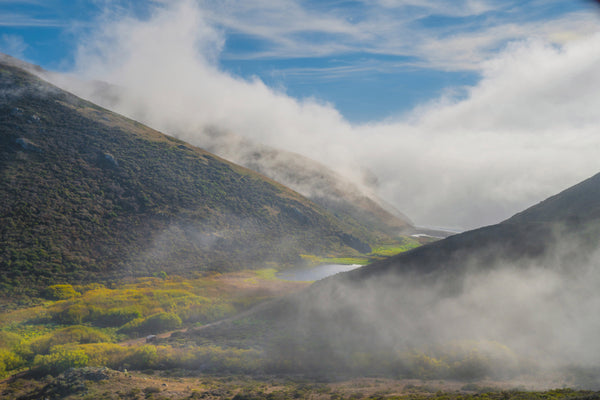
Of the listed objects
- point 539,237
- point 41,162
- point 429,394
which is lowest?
point 429,394

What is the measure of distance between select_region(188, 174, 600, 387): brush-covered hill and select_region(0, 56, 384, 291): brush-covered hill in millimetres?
40581

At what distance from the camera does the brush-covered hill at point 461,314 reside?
1062 inches

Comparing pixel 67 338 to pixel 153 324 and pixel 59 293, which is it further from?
Result: pixel 59 293

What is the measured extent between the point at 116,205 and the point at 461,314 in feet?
271

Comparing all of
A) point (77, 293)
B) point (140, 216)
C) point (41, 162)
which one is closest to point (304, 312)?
point (77, 293)

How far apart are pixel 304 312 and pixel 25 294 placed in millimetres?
43944

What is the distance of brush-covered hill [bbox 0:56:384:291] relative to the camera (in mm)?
63750

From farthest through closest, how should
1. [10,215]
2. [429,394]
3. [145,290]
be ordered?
1. [10,215]
2. [145,290]
3. [429,394]

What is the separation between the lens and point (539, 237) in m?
38.0

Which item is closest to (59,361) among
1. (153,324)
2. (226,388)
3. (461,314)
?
(153,324)

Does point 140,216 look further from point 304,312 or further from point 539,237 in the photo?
point 539,237

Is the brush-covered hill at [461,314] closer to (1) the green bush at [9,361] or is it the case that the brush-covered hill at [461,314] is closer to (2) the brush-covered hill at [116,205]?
(1) the green bush at [9,361]

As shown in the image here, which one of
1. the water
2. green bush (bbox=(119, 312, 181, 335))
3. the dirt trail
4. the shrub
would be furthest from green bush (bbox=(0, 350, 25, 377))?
the water

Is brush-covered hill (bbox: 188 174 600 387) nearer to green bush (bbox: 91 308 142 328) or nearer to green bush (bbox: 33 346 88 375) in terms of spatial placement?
green bush (bbox: 91 308 142 328)
